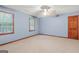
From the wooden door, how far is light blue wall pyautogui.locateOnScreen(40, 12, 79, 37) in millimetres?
189

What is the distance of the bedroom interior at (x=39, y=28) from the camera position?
8.45ft

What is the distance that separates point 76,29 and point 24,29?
8.17 ft

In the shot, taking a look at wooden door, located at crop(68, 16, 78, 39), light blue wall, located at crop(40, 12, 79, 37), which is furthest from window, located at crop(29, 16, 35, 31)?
wooden door, located at crop(68, 16, 78, 39)

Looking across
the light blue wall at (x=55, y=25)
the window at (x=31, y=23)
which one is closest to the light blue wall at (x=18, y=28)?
the window at (x=31, y=23)

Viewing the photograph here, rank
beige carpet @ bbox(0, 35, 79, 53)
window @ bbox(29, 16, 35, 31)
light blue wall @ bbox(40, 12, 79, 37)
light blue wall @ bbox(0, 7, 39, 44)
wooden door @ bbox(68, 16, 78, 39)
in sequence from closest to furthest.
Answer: beige carpet @ bbox(0, 35, 79, 53), light blue wall @ bbox(0, 7, 39, 44), wooden door @ bbox(68, 16, 78, 39), light blue wall @ bbox(40, 12, 79, 37), window @ bbox(29, 16, 35, 31)

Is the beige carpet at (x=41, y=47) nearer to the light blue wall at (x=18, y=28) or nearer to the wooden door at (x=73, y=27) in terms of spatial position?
the light blue wall at (x=18, y=28)

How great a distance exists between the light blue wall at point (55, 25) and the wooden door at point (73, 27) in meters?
0.19

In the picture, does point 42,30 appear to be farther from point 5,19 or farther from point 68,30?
point 5,19

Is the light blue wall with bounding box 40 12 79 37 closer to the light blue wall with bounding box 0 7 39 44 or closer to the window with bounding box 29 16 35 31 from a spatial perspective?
the window with bounding box 29 16 35 31

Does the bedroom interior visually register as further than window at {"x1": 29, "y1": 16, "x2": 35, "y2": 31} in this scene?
No

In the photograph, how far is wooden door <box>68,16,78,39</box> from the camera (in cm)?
410

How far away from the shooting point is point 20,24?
151 inches

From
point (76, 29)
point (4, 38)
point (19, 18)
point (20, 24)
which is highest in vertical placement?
point (19, 18)
